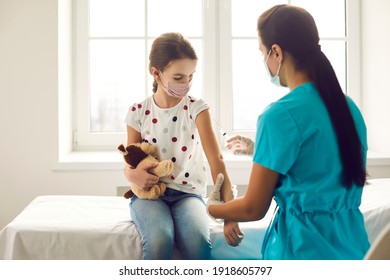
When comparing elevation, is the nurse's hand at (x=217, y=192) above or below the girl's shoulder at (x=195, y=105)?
below

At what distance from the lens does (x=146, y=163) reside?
1.84 m

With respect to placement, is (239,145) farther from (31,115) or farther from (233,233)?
(31,115)

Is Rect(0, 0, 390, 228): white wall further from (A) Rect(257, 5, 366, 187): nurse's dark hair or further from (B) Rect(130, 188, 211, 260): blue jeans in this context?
(A) Rect(257, 5, 366, 187): nurse's dark hair

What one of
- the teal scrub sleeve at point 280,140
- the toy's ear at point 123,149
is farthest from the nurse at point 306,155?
the toy's ear at point 123,149

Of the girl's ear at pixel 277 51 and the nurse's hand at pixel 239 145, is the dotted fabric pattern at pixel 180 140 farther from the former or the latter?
the girl's ear at pixel 277 51

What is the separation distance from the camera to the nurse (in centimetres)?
128

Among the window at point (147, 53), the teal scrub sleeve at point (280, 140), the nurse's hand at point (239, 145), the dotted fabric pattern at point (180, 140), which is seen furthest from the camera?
the window at point (147, 53)

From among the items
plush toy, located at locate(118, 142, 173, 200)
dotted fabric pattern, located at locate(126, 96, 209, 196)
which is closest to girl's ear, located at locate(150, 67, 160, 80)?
dotted fabric pattern, located at locate(126, 96, 209, 196)

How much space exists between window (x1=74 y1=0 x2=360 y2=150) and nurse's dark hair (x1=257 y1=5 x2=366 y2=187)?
1.50 meters

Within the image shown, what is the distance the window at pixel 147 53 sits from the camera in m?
2.85

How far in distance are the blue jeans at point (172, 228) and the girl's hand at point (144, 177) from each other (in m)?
0.05

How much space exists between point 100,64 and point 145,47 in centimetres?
24

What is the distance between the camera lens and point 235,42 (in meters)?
2.90

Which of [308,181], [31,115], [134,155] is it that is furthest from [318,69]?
[31,115]
